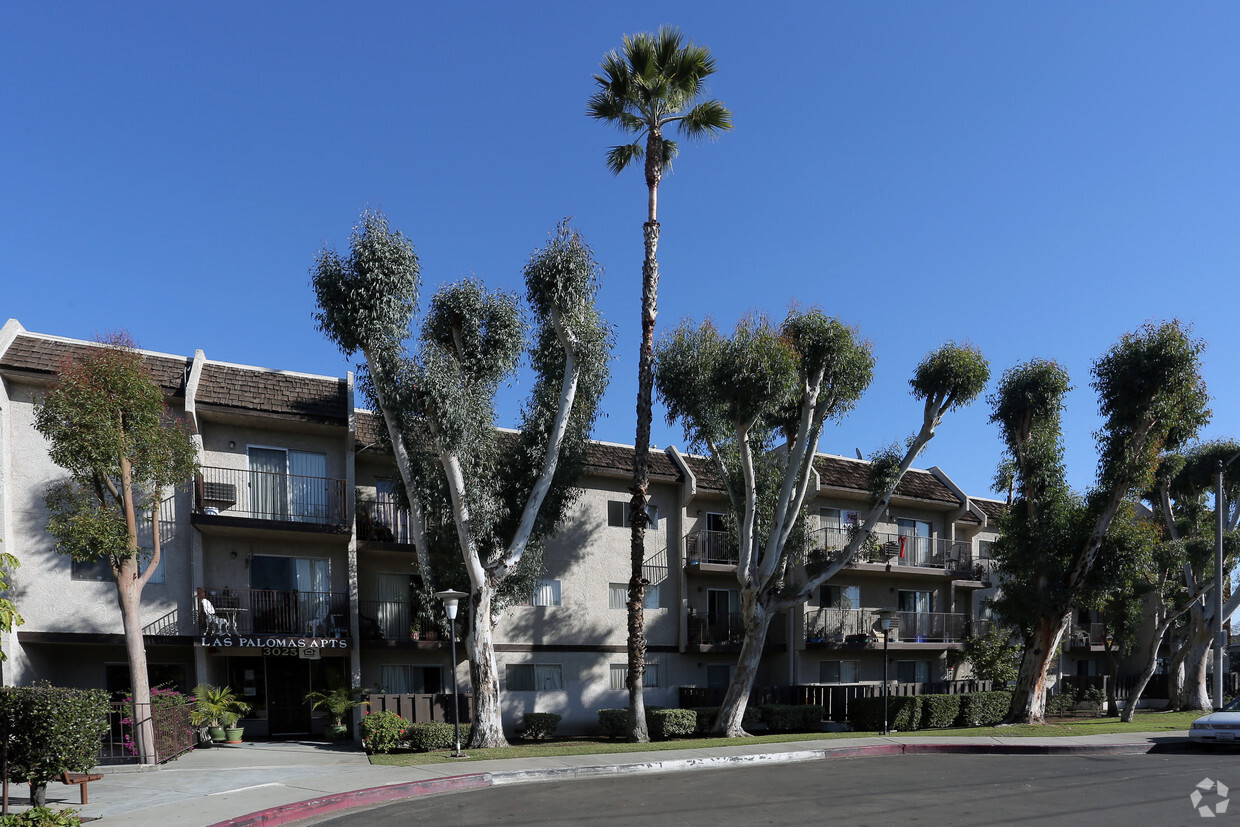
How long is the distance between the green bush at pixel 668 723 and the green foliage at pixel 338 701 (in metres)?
7.23

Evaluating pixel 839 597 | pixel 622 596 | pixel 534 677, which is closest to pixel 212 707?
pixel 534 677

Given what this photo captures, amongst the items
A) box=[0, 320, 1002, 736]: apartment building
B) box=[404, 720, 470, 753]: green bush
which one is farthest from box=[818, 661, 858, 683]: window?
box=[404, 720, 470, 753]: green bush

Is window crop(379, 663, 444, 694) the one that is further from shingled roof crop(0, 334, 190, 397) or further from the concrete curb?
the concrete curb

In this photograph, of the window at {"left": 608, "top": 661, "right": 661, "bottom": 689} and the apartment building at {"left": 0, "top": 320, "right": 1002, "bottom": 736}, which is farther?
the window at {"left": 608, "top": 661, "right": 661, "bottom": 689}

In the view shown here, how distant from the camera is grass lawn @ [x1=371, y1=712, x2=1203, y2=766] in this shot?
751 inches

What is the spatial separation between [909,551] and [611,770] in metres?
20.0

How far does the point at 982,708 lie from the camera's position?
91.5 feet

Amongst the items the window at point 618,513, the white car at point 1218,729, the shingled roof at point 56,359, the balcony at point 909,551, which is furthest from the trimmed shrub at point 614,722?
the shingled roof at point 56,359

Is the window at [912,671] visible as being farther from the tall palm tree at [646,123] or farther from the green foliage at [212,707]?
the green foliage at [212,707]

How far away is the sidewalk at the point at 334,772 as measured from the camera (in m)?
12.6

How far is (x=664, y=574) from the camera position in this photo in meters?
29.9

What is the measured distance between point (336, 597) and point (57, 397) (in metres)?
8.72

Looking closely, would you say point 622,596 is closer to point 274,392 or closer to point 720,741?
point 720,741

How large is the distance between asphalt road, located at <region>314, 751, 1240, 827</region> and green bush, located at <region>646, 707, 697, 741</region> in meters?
6.56
